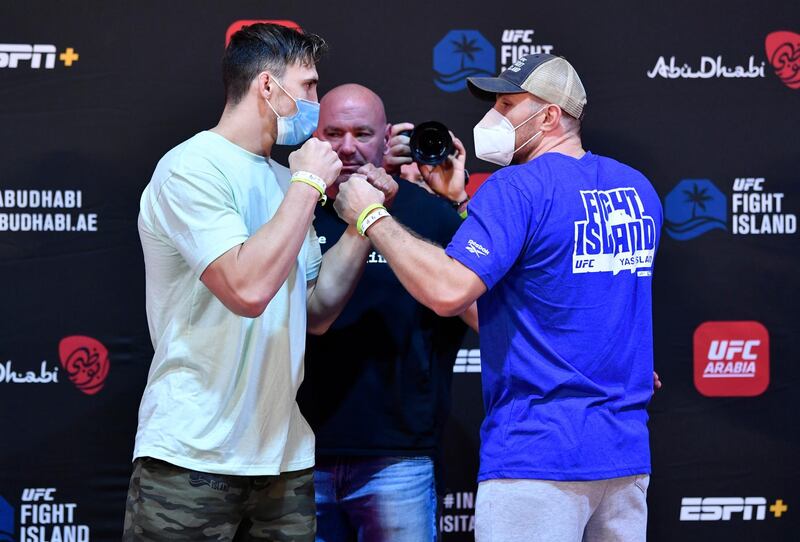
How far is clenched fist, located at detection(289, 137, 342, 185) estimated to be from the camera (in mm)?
1841

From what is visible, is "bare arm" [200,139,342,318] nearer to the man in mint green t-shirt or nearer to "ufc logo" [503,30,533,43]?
the man in mint green t-shirt

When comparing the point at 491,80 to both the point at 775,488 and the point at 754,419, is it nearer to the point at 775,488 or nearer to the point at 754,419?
the point at 754,419

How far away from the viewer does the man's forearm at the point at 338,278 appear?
212 centimetres

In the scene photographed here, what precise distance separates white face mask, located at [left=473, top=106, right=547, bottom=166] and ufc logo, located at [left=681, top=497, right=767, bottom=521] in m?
1.45

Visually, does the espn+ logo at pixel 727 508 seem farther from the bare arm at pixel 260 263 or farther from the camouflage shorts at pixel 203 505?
the bare arm at pixel 260 263

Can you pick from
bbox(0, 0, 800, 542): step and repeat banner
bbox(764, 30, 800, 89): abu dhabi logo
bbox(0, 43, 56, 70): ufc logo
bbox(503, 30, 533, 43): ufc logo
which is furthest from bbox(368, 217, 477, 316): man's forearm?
bbox(764, 30, 800, 89): abu dhabi logo

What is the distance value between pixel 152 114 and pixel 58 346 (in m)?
0.74

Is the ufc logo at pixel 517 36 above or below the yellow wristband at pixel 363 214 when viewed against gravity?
above

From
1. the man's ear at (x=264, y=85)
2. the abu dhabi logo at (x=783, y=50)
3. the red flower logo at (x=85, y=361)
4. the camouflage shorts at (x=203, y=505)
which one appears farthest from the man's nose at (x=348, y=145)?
the abu dhabi logo at (x=783, y=50)

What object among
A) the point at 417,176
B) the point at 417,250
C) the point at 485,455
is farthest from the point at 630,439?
the point at 417,176

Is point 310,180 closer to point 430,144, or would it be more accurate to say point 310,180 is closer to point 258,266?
point 258,266

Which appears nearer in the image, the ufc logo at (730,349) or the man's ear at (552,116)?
the man's ear at (552,116)

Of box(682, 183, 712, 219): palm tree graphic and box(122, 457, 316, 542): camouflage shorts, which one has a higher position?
box(682, 183, 712, 219): palm tree graphic

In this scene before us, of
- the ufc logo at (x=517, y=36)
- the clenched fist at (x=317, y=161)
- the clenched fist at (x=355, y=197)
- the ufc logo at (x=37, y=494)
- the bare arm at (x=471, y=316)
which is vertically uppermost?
the ufc logo at (x=517, y=36)
